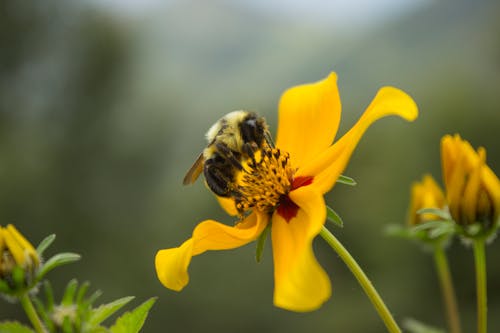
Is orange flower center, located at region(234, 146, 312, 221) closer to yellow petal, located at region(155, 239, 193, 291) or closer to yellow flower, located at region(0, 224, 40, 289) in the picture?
yellow petal, located at region(155, 239, 193, 291)

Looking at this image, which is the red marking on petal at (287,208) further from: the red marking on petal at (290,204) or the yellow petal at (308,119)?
the yellow petal at (308,119)

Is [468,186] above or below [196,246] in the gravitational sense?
above

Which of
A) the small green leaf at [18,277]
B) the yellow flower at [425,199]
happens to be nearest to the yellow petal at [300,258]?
the small green leaf at [18,277]

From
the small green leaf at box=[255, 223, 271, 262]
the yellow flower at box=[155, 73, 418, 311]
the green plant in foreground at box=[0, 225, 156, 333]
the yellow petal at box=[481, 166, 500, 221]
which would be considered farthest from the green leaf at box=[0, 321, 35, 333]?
the yellow petal at box=[481, 166, 500, 221]

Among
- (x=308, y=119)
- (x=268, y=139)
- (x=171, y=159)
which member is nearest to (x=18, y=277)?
(x=268, y=139)

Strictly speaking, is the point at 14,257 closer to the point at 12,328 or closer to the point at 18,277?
the point at 18,277

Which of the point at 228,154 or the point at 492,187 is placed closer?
the point at 492,187
